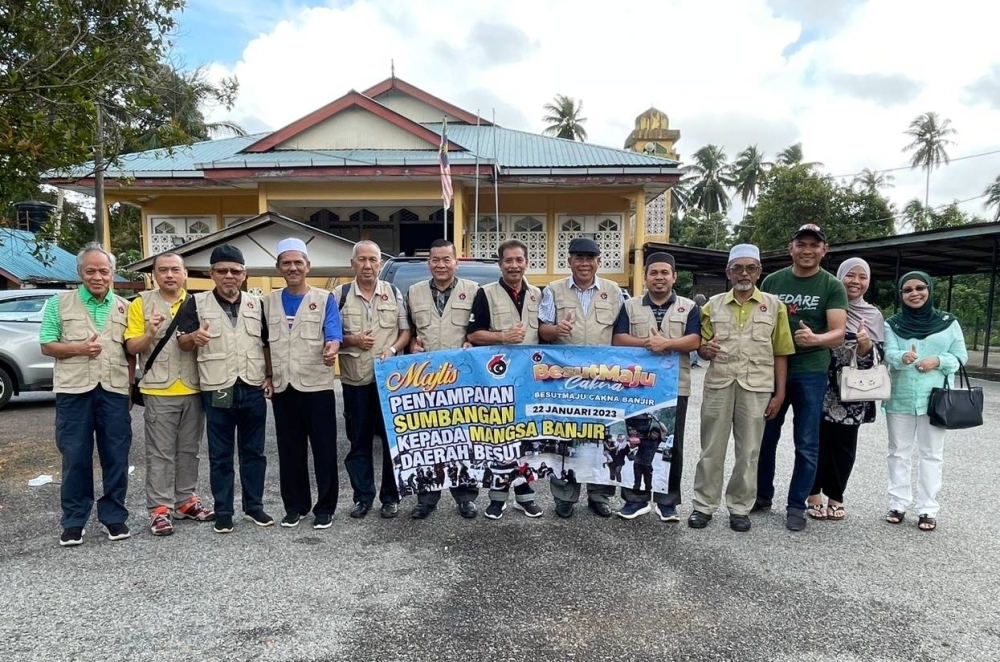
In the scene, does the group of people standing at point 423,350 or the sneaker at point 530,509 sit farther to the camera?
the sneaker at point 530,509

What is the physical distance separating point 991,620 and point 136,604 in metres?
4.11

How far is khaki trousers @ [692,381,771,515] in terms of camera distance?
3.94m

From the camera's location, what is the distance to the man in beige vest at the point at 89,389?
11.8ft

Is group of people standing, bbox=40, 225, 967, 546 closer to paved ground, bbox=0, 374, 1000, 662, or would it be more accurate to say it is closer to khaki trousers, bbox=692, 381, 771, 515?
khaki trousers, bbox=692, 381, 771, 515

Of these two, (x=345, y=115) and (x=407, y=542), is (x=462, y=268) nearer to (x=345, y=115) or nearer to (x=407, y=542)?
(x=407, y=542)

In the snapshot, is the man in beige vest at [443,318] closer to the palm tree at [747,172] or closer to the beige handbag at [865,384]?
the beige handbag at [865,384]

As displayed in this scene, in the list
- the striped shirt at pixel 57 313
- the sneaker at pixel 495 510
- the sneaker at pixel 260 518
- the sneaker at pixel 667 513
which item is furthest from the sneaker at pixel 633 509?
the striped shirt at pixel 57 313

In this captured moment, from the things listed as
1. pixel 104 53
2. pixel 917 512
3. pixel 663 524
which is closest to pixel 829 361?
pixel 917 512

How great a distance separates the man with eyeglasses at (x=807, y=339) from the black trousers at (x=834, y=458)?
0.71 feet

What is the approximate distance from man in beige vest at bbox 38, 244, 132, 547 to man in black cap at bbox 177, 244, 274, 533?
0.45 m

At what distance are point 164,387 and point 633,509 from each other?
3.19 metres

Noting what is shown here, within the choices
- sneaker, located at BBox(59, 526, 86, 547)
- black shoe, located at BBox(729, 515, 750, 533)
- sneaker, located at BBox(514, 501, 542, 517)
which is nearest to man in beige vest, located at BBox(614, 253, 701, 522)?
black shoe, located at BBox(729, 515, 750, 533)

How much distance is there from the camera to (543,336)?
412 cm

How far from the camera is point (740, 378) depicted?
154 inches
